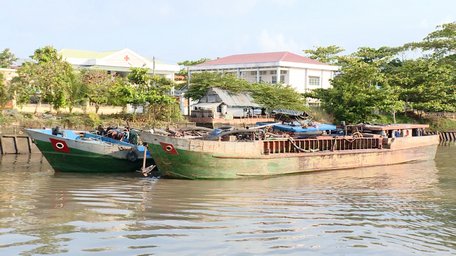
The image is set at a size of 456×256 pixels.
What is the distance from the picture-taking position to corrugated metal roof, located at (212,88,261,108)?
137 ft

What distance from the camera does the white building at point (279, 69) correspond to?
5316cm

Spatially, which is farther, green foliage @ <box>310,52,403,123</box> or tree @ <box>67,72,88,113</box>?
green foliage @ <box>310,52,403,123</box>

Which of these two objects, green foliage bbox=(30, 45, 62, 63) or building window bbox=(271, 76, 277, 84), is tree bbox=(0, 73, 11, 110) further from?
building window bbox=(271, 76, 277, 84)

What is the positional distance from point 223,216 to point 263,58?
150 feet

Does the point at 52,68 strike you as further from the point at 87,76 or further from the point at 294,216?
the point at 294,216

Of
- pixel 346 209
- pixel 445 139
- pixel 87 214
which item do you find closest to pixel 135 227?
pixel 87 214

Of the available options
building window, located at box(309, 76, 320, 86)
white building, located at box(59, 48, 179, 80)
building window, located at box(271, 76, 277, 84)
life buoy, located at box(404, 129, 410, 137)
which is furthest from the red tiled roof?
life buoy, located at box(404, 129, 410, 137)

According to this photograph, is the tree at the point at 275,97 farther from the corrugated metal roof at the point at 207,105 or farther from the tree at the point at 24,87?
the tree at the point at 24,87

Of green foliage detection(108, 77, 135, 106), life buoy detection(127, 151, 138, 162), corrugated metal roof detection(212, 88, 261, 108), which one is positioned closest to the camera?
life buoy detection(127, 151, 138, 162)

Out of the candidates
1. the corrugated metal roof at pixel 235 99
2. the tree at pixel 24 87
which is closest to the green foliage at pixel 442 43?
the corrugated metal roof at pixel 235 99

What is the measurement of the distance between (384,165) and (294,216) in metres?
14.5

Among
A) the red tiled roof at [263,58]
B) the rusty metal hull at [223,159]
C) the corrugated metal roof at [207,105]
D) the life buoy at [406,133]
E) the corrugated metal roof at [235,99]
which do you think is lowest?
the rusty metal hull at [223,159]

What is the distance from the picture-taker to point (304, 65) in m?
53.9

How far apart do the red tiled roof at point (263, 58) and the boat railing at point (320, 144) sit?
29405mm
